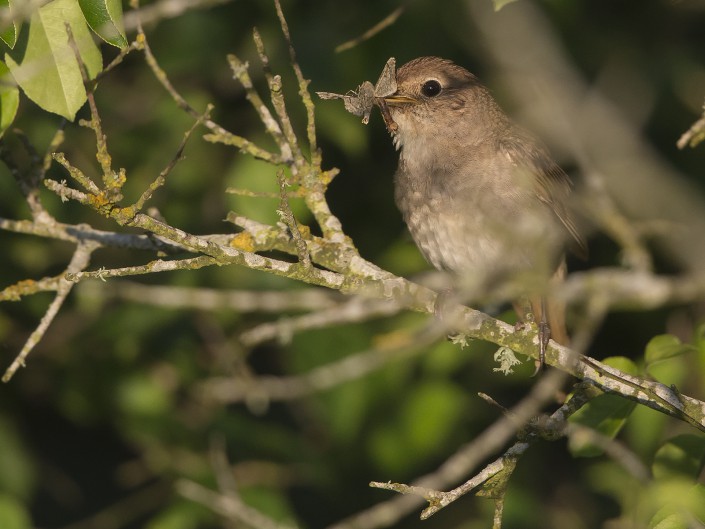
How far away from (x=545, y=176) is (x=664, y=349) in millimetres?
1604

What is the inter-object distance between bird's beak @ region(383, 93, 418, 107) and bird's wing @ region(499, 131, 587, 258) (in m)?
0.45

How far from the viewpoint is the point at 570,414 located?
2.87m

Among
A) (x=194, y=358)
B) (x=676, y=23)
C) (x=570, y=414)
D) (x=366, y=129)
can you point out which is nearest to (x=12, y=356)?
(x=194, y=358)

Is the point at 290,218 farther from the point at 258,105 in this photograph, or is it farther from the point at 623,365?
the point at 623,365

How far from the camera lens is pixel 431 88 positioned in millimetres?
4281

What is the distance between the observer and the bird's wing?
438 cm

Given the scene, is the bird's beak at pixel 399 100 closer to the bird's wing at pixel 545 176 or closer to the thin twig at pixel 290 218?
the bird's wing at pixel 545 176

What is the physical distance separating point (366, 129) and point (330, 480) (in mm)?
1785

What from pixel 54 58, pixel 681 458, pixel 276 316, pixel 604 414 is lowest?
pixel 681 458

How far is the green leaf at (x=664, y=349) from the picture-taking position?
298 centimetres

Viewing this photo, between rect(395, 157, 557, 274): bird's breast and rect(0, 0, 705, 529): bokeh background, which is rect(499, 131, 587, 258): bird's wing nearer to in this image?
rect(395, 157, 557, 274): bird's breast

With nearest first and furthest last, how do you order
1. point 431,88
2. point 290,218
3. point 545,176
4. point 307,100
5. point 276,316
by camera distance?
point 290,218 → point 307,100 → point 431,88 → point 545,176 → point 276,316

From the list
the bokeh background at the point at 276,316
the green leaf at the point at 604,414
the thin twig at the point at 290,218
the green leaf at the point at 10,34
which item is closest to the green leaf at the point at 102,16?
the green leaf at the point at 10,34

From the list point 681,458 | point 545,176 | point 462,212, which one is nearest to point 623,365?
point 681,458
